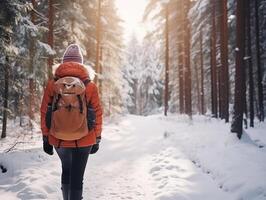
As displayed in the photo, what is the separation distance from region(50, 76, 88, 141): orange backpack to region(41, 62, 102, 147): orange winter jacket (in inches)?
4.2

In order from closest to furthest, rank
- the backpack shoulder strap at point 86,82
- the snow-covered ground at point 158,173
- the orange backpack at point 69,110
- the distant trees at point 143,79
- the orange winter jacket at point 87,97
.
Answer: the orange backpack at point 69,110, the orange winter jacket at point 87,97, the backpack shoulder strap at point 86,82, the snow-covered ground at point 158,173, the distant trees at point 143,79

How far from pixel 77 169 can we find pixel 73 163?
98 mm

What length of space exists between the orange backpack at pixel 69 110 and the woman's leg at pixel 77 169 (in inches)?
10.9

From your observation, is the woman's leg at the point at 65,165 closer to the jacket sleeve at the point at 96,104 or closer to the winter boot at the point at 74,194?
the winter boot at the point at 74,194

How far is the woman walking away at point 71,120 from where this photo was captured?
4.64 metres

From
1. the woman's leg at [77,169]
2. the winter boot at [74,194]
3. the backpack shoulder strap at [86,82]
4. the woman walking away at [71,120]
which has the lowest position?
the winter boot at [74,194]

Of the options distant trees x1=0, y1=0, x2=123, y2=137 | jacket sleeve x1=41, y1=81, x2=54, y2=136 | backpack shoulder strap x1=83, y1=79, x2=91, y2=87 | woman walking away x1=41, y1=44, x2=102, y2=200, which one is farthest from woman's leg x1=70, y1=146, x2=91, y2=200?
distant trees x1=0, y1=0, x2=123, y2=137

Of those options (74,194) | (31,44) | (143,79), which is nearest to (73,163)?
(74,194)

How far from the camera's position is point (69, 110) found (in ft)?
15.2

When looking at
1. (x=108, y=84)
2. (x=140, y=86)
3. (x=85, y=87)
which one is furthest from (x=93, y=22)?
(x=140, y=86)

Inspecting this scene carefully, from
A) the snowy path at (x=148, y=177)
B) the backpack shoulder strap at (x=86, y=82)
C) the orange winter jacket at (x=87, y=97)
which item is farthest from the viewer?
the snowy path at (x=148, y=177)

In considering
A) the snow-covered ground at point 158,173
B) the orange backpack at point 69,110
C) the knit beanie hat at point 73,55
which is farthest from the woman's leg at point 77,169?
the snow-covered ground at point 158,173

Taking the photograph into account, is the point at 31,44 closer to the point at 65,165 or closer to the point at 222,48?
the point at 65,165

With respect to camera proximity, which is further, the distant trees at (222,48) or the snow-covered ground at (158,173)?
the distant trees at (222,48)
